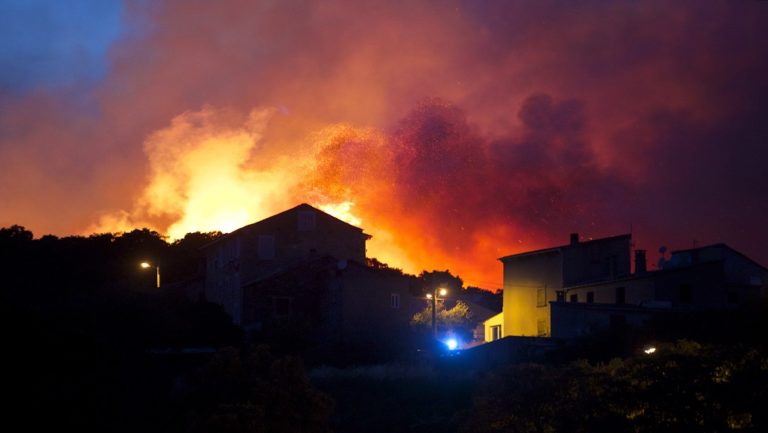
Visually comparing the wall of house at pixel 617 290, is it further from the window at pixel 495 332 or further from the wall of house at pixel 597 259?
the window at pixel 495 332

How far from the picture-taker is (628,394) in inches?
1268

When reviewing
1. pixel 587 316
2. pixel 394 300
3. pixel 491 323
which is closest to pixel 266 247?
pixel 394 300

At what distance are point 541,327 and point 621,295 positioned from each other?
6.46 meters

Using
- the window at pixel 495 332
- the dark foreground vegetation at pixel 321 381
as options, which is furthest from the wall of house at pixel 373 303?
the window at pixel 495 332

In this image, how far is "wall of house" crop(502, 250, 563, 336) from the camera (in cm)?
7775

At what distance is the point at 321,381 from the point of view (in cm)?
5266

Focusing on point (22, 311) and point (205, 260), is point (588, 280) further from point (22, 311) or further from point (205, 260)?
point (22, 311)

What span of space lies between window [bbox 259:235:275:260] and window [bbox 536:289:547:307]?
19959mm

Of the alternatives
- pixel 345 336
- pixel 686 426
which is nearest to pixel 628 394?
pixel 686 426

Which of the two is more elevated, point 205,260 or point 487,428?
point 205,260

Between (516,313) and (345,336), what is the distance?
17.1 metres

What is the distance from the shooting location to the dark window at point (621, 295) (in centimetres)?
7362

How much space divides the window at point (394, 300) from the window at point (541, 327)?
10.7m

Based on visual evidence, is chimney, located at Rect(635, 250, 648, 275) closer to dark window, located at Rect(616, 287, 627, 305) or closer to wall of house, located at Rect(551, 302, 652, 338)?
dark window, located at Rect(616, 287, 627, 305)
